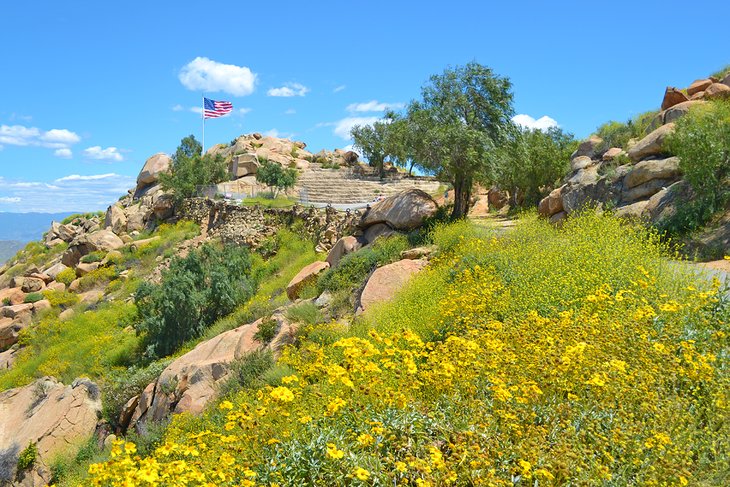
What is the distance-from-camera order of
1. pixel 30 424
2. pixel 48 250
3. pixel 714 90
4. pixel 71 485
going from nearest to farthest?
1. pixel 71 485
2. pixel 30 424
3. pixel 714 90
4. pixel 48 250

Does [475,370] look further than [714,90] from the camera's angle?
No

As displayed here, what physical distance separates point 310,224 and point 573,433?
59.7 ft

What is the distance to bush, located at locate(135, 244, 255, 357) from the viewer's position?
16109 millimetres

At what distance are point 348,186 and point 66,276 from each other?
660 inches

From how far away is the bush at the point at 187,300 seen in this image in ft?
52.9

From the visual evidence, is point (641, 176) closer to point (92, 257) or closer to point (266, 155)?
point (92, 257)

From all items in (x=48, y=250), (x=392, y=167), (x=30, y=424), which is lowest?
(x=30, y=424)

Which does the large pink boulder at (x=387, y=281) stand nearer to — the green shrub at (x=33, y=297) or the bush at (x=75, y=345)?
the bush at (x=75, y=345)

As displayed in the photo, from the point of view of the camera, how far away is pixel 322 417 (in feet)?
13.9

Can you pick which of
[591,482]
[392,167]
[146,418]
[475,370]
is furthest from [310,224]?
[392,167]

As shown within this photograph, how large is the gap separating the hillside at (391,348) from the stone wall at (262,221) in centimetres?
11

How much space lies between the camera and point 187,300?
52.9 ft

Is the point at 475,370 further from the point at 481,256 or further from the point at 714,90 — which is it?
the point at 714,90

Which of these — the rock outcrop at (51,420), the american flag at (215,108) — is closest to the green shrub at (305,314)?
the rock outcrop at (51,420)
